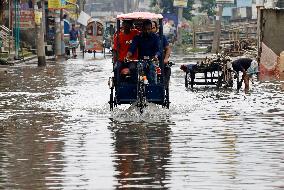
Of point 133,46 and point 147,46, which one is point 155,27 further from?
point 133,46

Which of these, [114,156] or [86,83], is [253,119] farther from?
[86,83]

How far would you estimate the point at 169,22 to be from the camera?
10756cm

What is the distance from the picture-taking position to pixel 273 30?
127ft

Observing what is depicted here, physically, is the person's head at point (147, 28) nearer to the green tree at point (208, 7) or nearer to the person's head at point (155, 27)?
the person's head at point (155, 27)

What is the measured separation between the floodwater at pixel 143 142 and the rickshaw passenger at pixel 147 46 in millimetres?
732

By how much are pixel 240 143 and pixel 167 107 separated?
6144mm

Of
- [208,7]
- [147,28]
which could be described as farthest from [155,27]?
[208,7]

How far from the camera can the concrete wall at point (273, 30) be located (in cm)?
3822

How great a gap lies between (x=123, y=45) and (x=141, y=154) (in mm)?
7979

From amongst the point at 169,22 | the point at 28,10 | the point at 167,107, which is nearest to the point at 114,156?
the point at 167,107

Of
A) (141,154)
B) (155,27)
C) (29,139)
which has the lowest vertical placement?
(29,139)

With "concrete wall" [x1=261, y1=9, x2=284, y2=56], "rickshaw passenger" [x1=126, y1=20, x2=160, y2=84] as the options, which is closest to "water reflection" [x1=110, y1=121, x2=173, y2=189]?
"rickshaw passenger" [x1=126, y1=20, x2=160, y2=84]

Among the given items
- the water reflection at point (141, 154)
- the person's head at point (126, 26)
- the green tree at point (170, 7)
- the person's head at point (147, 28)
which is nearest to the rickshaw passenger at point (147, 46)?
the person's head at point (147, 28)

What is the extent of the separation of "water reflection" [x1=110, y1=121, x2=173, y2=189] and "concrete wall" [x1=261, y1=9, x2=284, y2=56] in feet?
67.0
